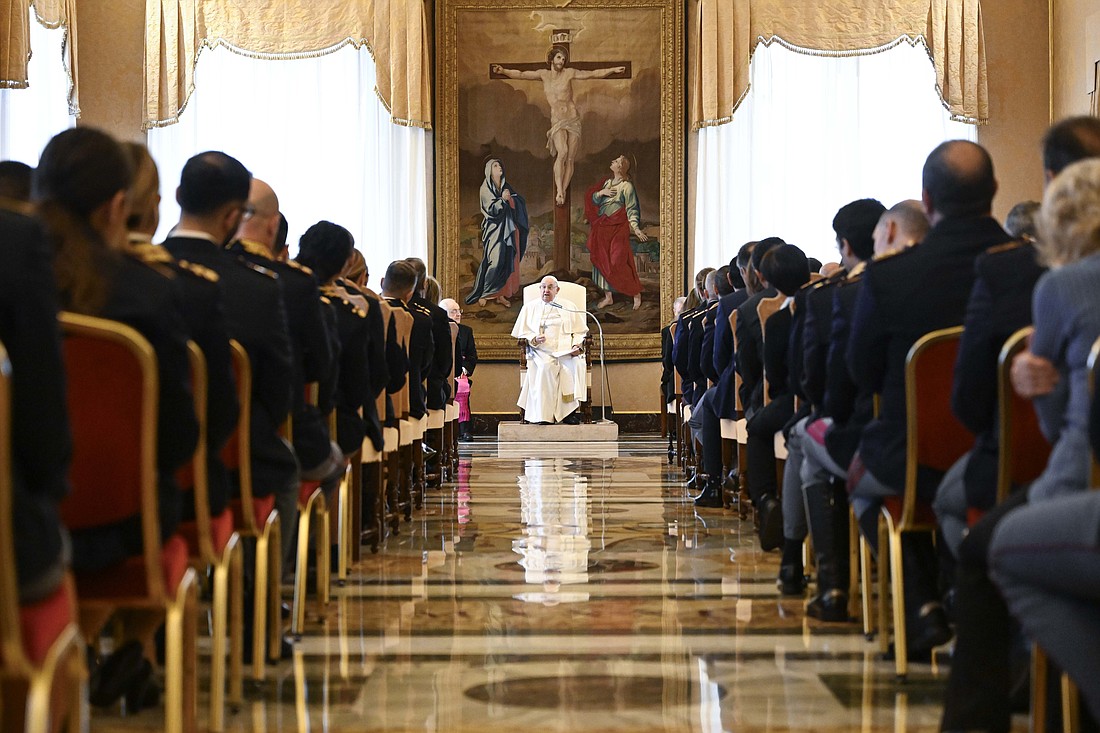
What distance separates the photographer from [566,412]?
13500 millimetres

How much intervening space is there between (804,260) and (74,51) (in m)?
8.99

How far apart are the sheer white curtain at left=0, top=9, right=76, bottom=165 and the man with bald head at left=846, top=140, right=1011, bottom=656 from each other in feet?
30.4

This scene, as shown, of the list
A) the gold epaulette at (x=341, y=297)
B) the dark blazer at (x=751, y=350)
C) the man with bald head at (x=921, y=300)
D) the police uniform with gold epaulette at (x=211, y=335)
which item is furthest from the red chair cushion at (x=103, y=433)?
the dark blazer at (x=751, y=350)

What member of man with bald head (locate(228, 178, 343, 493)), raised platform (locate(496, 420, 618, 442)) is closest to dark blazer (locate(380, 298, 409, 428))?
man with bald head (locate(228, 178, 343, 493))

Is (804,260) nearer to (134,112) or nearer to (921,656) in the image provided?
(921,656)

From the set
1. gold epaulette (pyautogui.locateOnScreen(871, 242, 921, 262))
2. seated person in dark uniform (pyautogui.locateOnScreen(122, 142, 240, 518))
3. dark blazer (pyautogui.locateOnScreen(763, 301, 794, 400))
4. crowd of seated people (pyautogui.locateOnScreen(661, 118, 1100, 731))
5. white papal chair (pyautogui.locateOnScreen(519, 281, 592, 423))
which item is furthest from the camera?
white papal chair (pyautogui.locateOnScreen(519, 281, 592, 423))

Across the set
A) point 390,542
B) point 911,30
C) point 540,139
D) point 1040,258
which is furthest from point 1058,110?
point 1040,258

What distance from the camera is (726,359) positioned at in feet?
21.9

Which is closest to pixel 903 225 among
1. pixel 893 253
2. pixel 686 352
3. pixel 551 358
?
pixel 893 253

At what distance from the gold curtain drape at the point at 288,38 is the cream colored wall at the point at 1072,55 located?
21.8 feet

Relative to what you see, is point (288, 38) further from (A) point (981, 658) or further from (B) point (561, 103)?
(A) point (981, 658)

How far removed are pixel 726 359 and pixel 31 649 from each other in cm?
514

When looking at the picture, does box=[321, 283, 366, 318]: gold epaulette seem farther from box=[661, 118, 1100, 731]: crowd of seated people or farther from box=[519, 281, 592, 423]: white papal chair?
box=[519, 281, 592, 423]: white papal chair

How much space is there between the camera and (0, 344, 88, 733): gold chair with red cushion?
1.70 m
